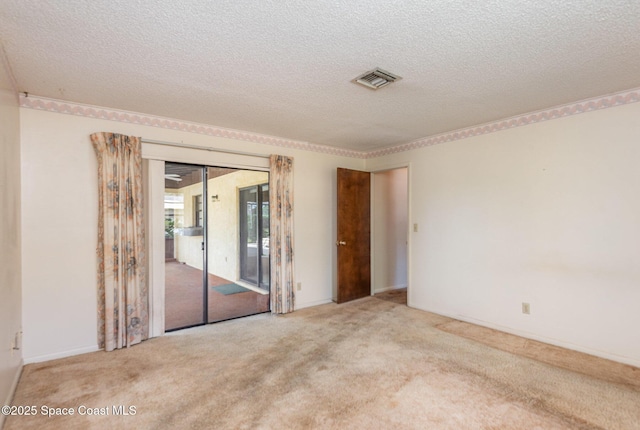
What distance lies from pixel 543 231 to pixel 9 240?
4822 millimetres

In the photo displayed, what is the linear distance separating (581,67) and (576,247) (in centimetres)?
172

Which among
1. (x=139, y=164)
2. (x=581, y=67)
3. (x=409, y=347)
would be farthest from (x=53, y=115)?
(x=581, y=67)

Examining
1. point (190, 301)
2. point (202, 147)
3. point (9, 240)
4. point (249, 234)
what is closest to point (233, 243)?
point (249, 234)

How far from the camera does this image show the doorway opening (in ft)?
12.1

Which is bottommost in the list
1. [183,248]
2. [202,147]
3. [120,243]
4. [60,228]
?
[183,248]

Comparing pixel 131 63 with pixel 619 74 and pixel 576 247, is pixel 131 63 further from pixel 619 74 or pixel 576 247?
pixel 576 247

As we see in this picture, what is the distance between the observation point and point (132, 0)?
1600mm

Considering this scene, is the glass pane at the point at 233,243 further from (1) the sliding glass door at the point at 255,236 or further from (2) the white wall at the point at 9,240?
(2) the white wall at the point at 9,240

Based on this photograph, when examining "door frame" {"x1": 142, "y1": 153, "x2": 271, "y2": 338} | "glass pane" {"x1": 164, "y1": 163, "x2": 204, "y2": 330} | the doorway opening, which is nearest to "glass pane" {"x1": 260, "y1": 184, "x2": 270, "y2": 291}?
the doorway opening

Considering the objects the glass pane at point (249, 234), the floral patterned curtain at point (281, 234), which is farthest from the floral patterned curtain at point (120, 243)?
the floral patterned curtain at point (281, 234)

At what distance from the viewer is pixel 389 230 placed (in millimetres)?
5672

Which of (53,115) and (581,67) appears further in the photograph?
(53,115)

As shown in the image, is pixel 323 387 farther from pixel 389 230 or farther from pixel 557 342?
pixel 389 230

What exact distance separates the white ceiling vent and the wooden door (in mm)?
2248
